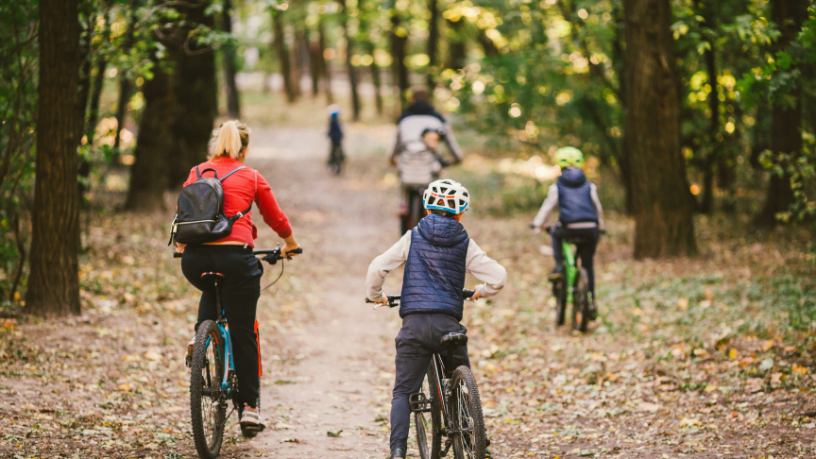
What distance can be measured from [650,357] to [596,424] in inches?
70.9

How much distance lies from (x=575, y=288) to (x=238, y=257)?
4.97 metres

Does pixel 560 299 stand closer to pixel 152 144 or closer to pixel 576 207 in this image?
pixel 576 207

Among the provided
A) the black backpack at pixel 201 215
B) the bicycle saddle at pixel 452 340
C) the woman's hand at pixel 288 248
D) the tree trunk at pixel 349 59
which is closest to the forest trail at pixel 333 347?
the woman's hand at pixel 288 248

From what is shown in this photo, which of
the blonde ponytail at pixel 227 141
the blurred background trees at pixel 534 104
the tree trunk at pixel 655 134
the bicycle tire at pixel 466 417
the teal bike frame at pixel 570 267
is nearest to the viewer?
the bicycle tire at pixel 466 417

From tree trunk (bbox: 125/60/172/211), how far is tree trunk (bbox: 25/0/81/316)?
6.96 meters

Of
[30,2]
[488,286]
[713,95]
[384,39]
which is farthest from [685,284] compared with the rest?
[384,39]

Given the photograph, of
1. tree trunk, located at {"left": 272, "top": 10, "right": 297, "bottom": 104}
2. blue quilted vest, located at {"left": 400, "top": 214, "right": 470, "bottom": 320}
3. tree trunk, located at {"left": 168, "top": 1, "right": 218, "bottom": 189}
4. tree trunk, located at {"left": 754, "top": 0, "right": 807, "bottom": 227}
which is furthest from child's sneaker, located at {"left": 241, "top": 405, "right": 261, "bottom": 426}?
tree trunk, located at {"left": 272, "top": 10, "right": 297, "bottom": 104}

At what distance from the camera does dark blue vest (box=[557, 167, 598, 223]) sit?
27.3ft

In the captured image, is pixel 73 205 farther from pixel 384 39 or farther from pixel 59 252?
pixel 384 39

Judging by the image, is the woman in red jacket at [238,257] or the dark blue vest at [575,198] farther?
the dark blue vest at [575,198]

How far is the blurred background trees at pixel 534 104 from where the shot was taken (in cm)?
745

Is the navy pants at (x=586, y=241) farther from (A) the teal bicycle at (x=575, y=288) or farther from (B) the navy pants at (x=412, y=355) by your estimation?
(B) the navy pants at (x=412, y=355)

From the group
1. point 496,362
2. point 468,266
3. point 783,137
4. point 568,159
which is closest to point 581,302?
point 496,362

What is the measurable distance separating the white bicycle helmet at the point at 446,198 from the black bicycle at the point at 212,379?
1.29 metres
